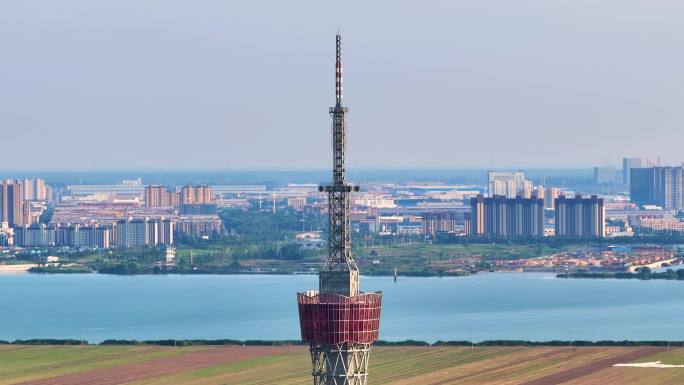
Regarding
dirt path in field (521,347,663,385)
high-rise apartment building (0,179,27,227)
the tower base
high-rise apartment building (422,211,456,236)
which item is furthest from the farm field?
high-rise apartment building (0,179,27,227)

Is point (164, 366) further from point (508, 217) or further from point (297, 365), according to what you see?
point (508, 217)

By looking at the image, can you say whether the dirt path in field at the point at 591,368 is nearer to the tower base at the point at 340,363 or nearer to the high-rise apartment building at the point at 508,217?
the tower base at the point at 340,363

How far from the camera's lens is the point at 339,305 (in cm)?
3662

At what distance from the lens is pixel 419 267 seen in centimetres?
12619

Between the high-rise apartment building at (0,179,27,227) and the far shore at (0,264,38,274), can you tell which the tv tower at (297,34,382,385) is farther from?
the high-rise apartment building at (0,179,27,227)

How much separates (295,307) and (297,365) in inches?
1222

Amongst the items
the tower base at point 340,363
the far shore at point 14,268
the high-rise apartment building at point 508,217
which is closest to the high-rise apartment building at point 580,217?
the high-rise apartment building at point 508,217

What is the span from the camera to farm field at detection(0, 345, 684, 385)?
56.8m

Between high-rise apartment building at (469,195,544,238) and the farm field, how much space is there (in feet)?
310

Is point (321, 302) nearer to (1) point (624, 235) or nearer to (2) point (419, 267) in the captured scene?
(2) point (419, 267)

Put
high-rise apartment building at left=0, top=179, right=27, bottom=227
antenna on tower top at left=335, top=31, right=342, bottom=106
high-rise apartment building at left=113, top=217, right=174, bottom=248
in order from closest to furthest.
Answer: antenna on tower top at left=335, top=31, right=342, bottom=106 < high-rise apartment building at left=113, top=217, right=174, bottom=248 < high-rise apartment building at left=0, top=179, right=27, bottom=227

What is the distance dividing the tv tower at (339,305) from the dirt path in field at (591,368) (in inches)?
751

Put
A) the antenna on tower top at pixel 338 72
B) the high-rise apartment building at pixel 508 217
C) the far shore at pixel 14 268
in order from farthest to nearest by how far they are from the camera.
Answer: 1. the high-rise apartment building at pixel 508 217
2. the far shore at pixel 14 268
3. the antenna on tower top at pixel 338 72

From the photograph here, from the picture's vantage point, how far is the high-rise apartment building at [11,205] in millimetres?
176750
